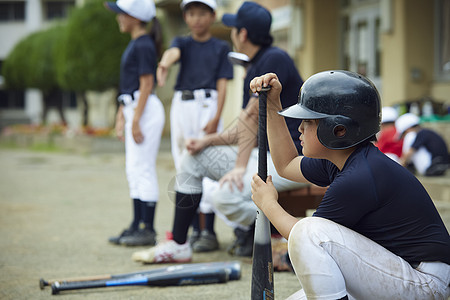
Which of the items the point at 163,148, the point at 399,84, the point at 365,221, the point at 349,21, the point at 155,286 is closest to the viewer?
the point at 365,221

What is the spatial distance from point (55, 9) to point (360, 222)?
40.6 metres

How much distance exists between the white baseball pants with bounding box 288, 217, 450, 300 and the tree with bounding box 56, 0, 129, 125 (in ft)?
56.4

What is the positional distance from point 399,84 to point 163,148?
26.9ft

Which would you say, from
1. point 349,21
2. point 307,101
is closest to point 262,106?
point 307,101

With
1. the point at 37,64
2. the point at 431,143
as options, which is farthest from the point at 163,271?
the point at 37,64

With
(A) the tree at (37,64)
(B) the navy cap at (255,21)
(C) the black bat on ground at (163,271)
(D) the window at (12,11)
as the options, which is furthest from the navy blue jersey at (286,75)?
(D) the window at (12,11)

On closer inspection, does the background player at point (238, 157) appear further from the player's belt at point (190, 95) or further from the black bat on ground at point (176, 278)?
the player's belt at point (190, 95)

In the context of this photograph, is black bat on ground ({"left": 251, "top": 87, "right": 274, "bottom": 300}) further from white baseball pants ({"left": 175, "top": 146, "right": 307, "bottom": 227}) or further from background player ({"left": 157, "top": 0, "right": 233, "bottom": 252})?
background player ({"left": 157, "top": 0, "right": 233, "bottom": 252})

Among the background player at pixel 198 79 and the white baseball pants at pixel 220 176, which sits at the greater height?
the background player at pixel 198 79

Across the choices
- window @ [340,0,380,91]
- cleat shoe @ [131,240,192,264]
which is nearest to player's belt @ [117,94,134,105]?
cleat shoe @ [131,240,192,264]

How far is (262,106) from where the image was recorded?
2.81m

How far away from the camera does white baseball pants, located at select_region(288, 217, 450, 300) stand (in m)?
2.38

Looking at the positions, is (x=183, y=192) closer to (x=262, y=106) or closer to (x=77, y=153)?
(x=262, y=106)

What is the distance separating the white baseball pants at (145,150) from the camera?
17.2 feet
